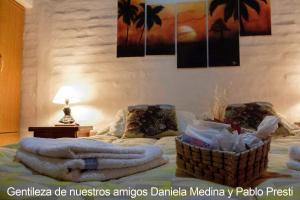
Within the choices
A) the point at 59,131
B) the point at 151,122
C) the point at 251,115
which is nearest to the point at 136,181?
the point at 151,122

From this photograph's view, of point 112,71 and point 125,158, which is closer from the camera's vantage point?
point 125,158

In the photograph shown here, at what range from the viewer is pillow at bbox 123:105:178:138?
2.30 m

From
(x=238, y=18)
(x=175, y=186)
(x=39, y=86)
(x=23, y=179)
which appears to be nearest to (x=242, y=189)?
(x=175, y=186)

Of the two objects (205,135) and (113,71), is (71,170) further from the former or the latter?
(113,71)

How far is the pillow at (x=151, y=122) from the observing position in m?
2.30

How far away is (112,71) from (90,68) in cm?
24

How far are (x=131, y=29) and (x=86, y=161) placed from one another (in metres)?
2.37

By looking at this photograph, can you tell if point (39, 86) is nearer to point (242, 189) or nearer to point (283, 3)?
point (283, 3)

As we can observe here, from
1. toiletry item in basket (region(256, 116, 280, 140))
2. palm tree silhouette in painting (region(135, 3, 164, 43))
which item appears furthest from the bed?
palm tree silhouette in painting (region(135, 3, 164, 43))

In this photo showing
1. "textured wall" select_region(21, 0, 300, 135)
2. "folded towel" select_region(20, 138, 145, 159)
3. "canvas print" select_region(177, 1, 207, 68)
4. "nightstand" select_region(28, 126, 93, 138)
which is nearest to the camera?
"folded towel" select_region(20, 138, 145, 159)

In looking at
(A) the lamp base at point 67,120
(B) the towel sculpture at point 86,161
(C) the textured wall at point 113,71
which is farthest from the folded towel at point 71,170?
(C) the textured wall at point 113,71

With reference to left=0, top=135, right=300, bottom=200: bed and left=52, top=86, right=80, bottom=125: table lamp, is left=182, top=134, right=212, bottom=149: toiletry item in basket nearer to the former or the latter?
left=0, top=135, right=300, bottom=200: bed

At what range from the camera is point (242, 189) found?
78 cm

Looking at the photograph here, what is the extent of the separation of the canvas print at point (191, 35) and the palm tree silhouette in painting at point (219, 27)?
97mm
